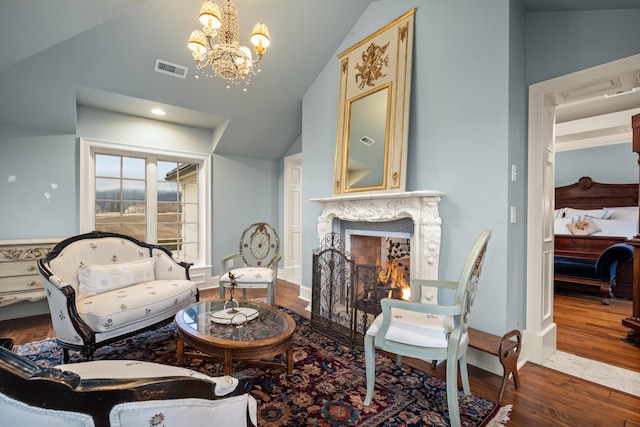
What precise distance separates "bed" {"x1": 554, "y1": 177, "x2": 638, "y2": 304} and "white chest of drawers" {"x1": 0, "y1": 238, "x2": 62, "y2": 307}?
6656mm

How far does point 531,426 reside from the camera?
1.67 meters

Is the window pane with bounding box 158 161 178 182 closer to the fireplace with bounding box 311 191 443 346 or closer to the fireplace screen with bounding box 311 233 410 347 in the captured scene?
the fireplace with bounding box 311 191 443 346

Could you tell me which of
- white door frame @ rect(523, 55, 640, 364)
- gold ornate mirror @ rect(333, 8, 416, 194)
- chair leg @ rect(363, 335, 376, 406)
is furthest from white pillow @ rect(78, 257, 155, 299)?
white door frame @ rect(523, 55, 640, 364)

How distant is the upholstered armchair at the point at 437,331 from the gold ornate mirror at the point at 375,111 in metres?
1.24

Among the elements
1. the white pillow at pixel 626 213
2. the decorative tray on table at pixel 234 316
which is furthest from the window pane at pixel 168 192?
the white pillow at pixel 626 213

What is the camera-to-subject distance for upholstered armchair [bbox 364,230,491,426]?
63.1 inches

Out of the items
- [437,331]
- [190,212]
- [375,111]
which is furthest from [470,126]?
[190,212]

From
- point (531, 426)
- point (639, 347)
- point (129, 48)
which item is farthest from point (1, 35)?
point (639, 347)

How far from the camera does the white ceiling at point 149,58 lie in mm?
2364

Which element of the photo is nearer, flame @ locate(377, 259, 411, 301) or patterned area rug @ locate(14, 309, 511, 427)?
patterned area rug @ locate(14, 309, 511, 427)

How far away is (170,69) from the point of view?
3342 mm

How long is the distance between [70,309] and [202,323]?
1003mm

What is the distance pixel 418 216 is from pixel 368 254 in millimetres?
1096

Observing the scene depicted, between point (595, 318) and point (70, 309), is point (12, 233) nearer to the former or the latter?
point (70, 309)
